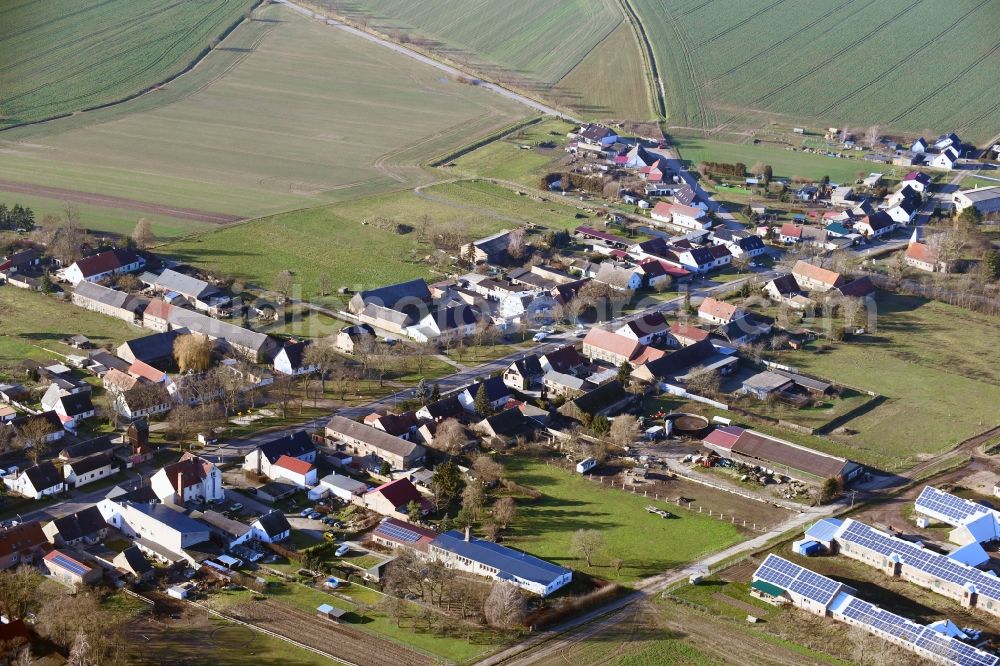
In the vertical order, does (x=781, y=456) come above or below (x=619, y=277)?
below

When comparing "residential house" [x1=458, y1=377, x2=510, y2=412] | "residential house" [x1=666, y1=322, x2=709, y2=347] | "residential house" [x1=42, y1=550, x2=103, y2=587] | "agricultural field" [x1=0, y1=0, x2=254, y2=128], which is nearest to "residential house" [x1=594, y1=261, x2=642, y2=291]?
"residential house" [x1=666, y1=322, x2=709, y2=347]

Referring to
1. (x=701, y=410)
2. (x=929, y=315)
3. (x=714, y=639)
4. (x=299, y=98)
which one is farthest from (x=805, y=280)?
(x=299, y=98)

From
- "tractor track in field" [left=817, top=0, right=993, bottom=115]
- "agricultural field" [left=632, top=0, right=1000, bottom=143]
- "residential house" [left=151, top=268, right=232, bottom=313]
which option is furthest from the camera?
"tractor track in field" [left=817, top=0, right=993, bottom=115]

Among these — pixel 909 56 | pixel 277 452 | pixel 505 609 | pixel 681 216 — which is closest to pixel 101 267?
pixel 277 452

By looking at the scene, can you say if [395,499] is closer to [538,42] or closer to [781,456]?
[781,456]

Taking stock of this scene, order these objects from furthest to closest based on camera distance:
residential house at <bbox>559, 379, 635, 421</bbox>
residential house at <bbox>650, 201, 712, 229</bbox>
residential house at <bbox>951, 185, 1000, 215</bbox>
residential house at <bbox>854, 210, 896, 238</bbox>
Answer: residential house at <bbox>951, 185, 1000, 215</bbox> < residential house at <bbox>650, 201, 712, 229</bbox> < residential house at <bbox>854, 210, 896, 238</bbox> < residential house at <bbox>559, 379, 635, 421</bbox>

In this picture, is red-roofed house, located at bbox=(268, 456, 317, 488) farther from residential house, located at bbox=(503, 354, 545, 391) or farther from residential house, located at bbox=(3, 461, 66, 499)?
residential house, located at bbox=(503, 354, 545, 391)
